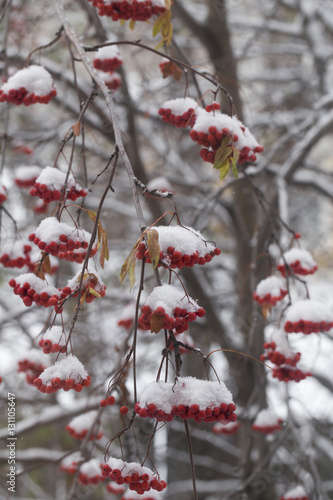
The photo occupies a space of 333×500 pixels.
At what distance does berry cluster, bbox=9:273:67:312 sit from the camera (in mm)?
1482

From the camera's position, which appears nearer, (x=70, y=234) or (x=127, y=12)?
(x=70, y=234)

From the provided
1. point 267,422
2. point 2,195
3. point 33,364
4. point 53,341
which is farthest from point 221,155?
point 267,422

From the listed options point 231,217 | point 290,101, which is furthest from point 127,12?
point 290,101

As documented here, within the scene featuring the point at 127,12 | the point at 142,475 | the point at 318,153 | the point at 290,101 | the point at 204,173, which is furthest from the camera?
the point at 318,153

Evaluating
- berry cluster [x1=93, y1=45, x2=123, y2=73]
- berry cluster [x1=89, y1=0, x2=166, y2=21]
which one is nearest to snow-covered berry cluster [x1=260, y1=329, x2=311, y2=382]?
berry cluster [x1=89, y1=0, x2=166, y2=21]

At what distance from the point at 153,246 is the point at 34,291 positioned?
527 mm

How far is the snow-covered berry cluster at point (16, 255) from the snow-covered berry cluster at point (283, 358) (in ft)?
3.49

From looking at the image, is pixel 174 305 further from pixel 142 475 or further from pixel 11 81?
pixel 11 81

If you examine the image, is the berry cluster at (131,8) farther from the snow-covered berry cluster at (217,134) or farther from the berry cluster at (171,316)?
the berry cluster at (171,316)

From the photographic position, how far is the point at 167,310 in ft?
3.78

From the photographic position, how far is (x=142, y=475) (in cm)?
129

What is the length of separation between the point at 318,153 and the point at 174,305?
10.4 metres

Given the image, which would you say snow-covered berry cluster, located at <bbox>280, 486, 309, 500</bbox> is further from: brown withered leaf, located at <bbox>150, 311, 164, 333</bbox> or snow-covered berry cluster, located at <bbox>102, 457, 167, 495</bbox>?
brown withered leaf, located at <bbox>150, 311, 164, 333</bbox>

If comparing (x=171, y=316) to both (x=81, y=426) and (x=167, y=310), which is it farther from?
(x=81, y=426)
